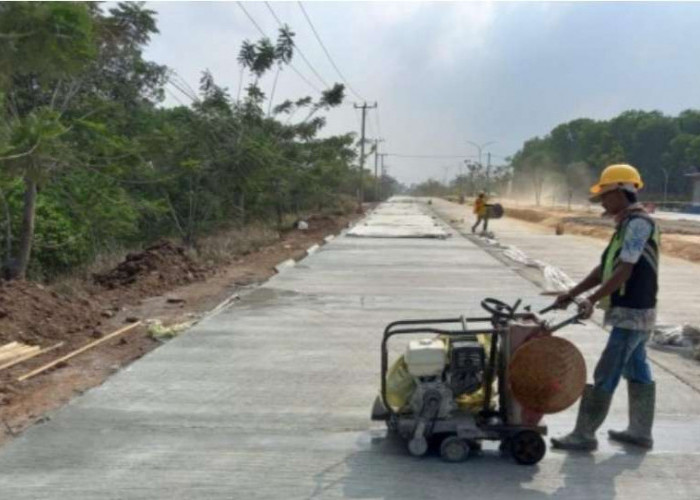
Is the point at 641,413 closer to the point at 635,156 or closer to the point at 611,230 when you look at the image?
the point at 611,230

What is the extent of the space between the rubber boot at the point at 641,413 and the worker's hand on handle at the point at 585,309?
607 millimetres

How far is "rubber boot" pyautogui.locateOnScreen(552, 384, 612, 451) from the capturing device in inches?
200

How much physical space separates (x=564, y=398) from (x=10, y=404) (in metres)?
3.96

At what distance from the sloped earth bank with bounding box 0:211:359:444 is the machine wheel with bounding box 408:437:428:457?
2533 millimetres

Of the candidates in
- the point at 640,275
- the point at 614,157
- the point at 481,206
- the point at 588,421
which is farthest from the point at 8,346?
the point at 614,157

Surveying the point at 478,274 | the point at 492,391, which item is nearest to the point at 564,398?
the point at 492,391

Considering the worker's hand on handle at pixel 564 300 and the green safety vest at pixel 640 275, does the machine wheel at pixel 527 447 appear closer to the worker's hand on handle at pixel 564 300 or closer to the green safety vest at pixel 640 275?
the worker's hand on handle at pixel 564 300

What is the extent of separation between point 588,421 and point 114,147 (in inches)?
408

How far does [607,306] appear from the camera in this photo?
16.9ft

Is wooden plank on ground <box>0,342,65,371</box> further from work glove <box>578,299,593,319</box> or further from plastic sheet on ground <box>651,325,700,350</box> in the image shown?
plastic sheet on ground <box>651,325,700,350</box>

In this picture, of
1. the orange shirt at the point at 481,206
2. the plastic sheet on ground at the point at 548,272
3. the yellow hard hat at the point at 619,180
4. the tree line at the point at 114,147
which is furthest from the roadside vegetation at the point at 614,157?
the yellow hard hat at the point at 619,180

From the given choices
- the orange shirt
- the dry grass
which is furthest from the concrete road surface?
the orange shirt

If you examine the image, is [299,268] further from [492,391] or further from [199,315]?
[492,391]

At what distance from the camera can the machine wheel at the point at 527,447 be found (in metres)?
4.84
